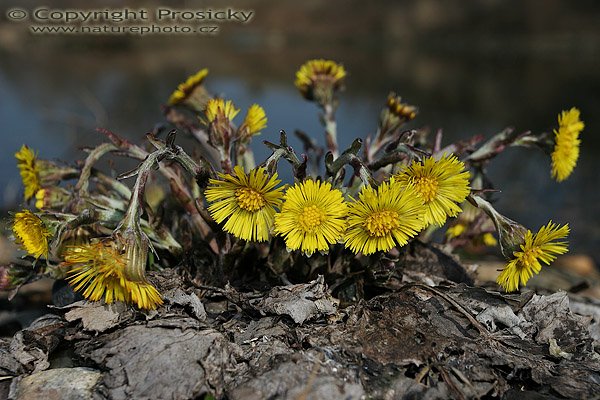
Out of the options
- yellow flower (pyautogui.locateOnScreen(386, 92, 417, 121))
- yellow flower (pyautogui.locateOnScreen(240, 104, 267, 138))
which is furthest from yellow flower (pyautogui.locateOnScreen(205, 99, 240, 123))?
yellow flower (pyautogui.locateOnScreen(386, 92, 417, 121))

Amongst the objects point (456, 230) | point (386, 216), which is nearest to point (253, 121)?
point (386, 216)

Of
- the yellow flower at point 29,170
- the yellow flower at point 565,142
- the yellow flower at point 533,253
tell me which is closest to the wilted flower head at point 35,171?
the yellow flower at point 29,170

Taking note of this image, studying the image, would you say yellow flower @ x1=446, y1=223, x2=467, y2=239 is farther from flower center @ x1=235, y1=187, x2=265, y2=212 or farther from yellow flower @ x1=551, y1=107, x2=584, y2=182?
flower center @ x1=235, y1=187, x2=265, y2=212

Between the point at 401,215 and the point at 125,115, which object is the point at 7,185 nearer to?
the point at 125,115

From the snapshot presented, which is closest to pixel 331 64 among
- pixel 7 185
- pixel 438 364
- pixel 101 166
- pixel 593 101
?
pixel 438 364

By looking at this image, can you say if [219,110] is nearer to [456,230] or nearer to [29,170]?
[29,170]

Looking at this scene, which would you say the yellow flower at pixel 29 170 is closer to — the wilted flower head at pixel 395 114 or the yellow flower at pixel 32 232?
the yellow flower at pixel 32 232

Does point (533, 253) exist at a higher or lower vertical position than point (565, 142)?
lower
